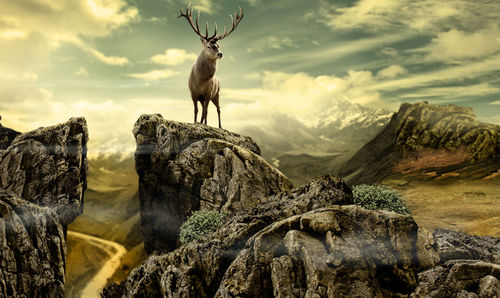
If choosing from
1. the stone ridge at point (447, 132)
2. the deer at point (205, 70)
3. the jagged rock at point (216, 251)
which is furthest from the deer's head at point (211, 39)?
the stone ridge at point (447, 132)

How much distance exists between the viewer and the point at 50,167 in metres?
32.9

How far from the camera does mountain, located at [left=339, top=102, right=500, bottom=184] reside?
35.6 meters

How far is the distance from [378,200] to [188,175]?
16.3m

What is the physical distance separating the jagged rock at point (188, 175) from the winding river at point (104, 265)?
17.2 metres

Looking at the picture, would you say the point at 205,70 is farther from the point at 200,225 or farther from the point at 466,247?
the point at 466,247

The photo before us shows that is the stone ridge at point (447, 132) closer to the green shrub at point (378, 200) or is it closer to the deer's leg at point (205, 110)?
the green shrub at point (378, 200)

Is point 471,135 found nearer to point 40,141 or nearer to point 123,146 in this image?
point 40,141

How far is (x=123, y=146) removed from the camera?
437 ft

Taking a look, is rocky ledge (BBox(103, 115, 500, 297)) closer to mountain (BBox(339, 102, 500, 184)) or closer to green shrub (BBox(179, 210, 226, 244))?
green shrub (BBox(179, 210, 226, 244))

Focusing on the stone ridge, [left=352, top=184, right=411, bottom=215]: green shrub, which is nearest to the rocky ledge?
[left=352, top=184, right=411, bottom=215]: green shrub

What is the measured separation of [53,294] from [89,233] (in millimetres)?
39888

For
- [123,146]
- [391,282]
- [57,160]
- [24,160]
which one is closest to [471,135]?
[391,282]

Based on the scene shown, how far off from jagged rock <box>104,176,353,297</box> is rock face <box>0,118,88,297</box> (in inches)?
415

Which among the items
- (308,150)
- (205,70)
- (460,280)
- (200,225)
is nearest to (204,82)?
(205,70)
